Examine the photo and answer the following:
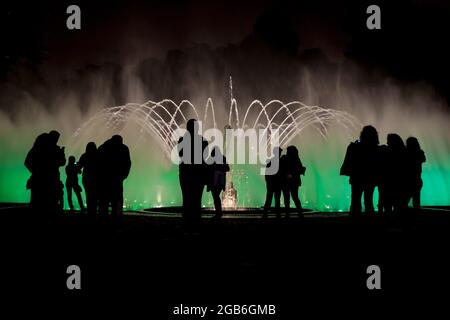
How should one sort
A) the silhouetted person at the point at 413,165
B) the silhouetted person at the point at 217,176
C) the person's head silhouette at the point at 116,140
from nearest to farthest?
the person's head silhouette at the point at 116,140 → the silhouetted person at the point at 413,165 → the silhouetted person at the point at 217,176

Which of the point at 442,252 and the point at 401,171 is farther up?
the point at 401,171

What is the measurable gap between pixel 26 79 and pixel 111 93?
21.4 feet

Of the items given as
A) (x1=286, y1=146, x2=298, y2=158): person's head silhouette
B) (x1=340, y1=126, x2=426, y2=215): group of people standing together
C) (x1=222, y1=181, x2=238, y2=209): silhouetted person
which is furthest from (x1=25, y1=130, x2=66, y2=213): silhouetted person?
(x1=222, y1=181, x2=238, y2=209): silhouetted person

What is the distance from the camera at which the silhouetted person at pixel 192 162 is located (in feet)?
26.1

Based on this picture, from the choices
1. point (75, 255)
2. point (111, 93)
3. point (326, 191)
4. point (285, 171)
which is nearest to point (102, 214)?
point (75, 255)

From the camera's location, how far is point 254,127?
3506 cm

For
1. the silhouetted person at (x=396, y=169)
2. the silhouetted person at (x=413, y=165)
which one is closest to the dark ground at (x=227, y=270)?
the silhouetted person at (x=396, y=169)

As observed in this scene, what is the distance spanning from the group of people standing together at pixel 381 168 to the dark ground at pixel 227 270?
1149 millimetres

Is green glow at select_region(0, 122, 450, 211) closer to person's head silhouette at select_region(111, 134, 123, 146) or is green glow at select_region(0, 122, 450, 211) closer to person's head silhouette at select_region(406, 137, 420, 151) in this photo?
person's head silhouette at select_region(406, 137, 420, 151)

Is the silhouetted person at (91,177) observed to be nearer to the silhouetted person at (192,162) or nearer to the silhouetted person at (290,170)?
the silhouetted person at (192,162)

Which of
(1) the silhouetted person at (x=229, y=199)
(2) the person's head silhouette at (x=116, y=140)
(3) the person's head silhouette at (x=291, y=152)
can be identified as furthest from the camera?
(1) the silhouetted person at (x=229, y=199)

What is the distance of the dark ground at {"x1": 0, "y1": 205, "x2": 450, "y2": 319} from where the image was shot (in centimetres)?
386

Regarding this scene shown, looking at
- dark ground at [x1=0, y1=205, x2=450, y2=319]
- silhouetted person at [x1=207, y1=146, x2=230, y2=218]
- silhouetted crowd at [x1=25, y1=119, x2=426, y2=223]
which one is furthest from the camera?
silhouetted person at [x1=207, y1=146, x2=230, y2=218]
